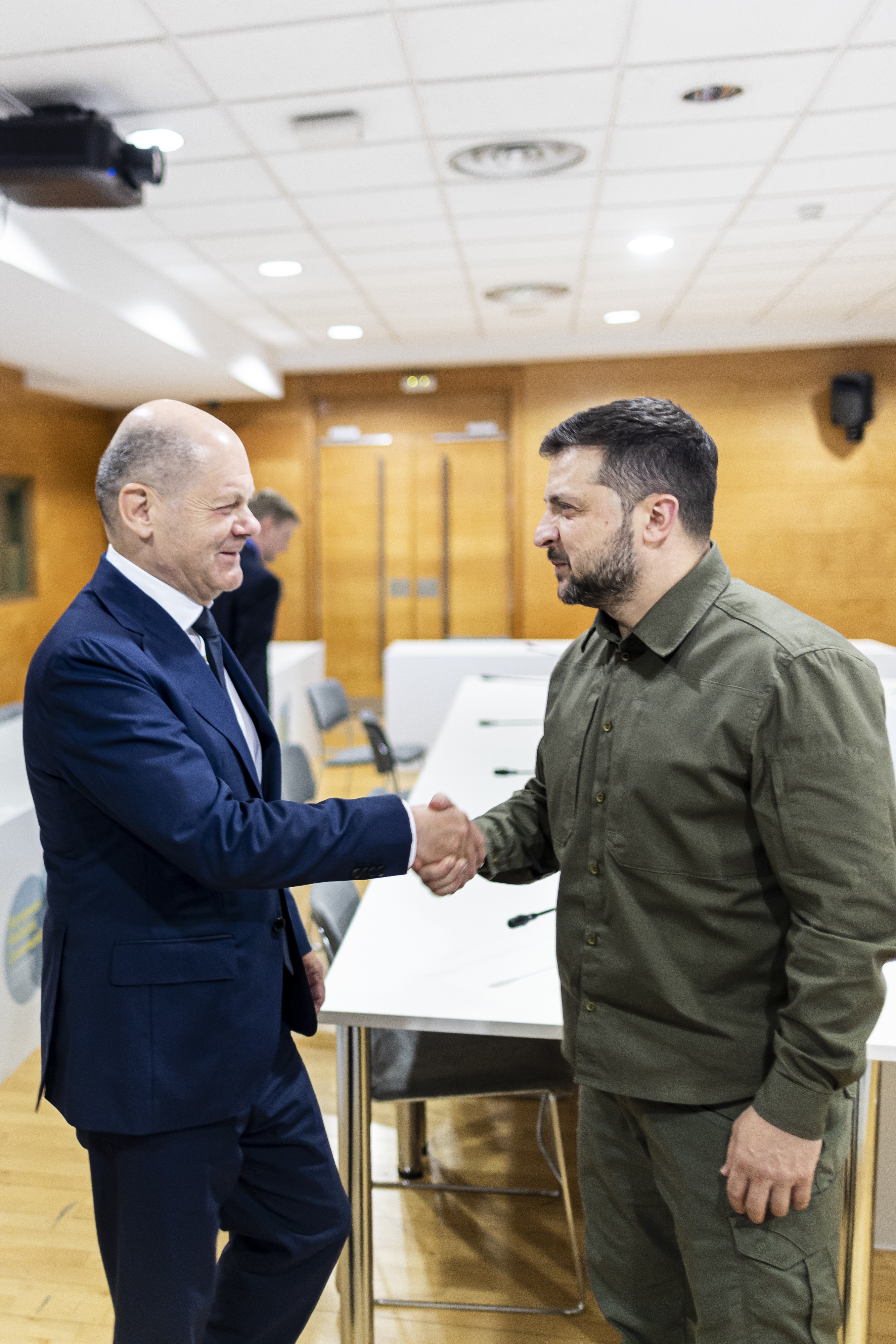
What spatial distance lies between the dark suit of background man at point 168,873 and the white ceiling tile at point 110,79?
2.24 metres

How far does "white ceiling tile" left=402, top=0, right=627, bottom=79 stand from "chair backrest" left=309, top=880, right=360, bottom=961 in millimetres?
2491

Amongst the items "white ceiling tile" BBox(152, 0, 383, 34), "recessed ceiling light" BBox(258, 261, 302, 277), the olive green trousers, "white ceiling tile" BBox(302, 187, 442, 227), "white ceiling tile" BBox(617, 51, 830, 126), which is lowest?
the olive green trousers

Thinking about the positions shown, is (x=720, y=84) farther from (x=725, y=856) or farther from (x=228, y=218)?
(x=725, y=856)

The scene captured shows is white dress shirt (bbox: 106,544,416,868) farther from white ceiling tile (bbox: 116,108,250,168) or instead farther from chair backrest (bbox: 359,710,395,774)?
chair backrest (bbox: 359,710,395,774)

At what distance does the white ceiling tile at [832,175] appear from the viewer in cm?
385

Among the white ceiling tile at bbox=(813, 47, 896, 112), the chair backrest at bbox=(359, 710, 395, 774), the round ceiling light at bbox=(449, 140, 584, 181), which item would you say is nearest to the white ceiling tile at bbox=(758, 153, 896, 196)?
the white ceiling tile at bbox=(813, 47, 896, 112)

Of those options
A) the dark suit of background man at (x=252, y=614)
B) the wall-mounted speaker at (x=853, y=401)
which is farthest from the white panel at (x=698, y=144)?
the wall-mounted speaker at (x=853, y=401)

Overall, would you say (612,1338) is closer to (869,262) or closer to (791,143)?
(791,143)

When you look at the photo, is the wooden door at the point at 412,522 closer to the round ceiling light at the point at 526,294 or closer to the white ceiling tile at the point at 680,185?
the round ceiling light at the point at 526,294

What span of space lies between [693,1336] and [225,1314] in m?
0.73

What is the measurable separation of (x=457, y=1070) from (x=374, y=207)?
3.86 m

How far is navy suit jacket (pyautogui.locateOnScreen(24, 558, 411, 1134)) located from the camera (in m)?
1.19

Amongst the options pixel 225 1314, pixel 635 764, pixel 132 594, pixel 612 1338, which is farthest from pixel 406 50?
pixel 612 1338

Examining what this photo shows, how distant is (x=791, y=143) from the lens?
3662 mm
